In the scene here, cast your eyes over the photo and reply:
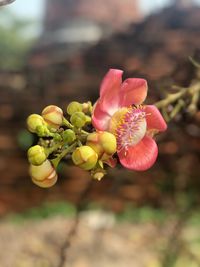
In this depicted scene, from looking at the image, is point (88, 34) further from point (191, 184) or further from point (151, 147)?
point (151, 147)

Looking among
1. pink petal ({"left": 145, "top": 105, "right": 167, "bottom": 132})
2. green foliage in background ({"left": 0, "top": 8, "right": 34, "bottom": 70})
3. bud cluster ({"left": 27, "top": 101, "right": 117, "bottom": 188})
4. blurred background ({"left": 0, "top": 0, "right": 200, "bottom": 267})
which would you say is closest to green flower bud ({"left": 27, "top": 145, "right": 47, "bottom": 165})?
bud cluster ({"left": 27, "top": 101, "right": 117, "bottom": 188})

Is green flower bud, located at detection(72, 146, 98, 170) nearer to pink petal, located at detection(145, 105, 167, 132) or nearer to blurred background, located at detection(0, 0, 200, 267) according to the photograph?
pink petal, located at detection(145, 105, 167, 132)

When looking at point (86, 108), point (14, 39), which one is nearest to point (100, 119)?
point (86, 108)

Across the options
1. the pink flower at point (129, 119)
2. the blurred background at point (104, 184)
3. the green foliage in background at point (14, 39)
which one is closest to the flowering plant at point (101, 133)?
the pink flower at point (129, 119)

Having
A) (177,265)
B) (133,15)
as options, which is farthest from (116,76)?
(133,15)

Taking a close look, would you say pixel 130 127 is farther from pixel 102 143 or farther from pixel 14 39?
pixel 14 39

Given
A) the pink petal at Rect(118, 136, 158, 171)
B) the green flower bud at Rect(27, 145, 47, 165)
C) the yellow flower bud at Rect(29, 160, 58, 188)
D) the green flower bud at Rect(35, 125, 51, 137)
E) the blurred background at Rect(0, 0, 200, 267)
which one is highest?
the green flower bud at Rect(35, 125, 51, 137)

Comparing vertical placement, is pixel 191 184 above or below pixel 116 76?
below
